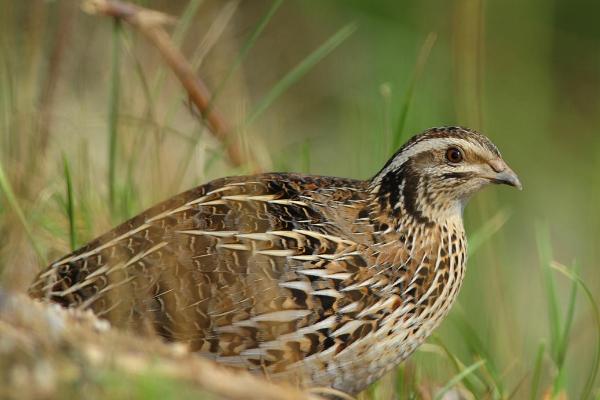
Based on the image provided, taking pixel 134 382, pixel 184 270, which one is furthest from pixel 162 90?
pixel 134 382

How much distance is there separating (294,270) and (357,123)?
214cm

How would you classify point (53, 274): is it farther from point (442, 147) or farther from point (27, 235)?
point (442, 147)

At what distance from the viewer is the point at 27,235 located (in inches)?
201

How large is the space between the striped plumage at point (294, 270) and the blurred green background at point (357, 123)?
1.10ft

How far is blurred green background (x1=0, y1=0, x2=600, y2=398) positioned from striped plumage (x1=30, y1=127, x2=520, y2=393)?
0.34m

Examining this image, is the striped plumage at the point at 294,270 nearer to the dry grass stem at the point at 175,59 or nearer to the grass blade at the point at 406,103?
the grass blade at the point at 406,103

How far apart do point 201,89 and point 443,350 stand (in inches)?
74.6

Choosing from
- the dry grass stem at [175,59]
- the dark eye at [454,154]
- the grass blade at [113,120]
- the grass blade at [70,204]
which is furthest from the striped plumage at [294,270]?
the dry grass stem at [175,59]

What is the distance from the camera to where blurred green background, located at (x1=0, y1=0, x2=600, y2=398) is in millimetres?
5633

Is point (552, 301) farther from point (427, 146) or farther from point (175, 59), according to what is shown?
point (175, 59)

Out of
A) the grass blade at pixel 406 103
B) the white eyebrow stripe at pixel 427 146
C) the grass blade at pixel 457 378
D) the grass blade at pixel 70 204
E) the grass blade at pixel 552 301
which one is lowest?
the grass blade at pixel 457 378

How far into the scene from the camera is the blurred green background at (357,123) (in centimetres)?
563

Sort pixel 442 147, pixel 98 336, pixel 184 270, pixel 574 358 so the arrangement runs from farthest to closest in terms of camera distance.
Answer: pixel 574 358, pixel 442 147, pixel 184 270, pixel 98 336

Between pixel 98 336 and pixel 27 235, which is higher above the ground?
pixel 27 235
